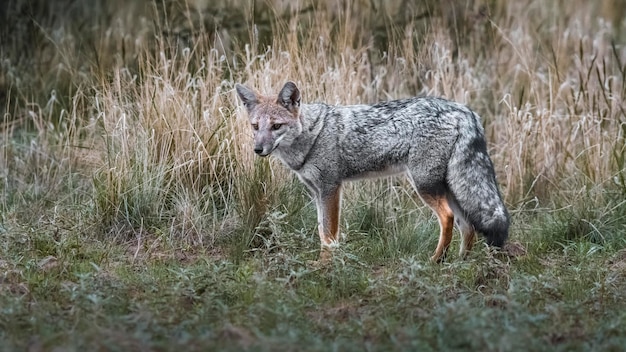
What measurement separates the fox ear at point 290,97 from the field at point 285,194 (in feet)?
1.94

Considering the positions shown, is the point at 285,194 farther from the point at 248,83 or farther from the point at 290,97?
the point at 248,83

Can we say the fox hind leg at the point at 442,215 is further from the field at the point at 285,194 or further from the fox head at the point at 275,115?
the fox head at the point at 275,115

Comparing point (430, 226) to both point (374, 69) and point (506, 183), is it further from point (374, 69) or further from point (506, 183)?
point (374, 69)

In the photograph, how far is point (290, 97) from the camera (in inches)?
277

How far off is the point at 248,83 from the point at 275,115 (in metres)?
1.32

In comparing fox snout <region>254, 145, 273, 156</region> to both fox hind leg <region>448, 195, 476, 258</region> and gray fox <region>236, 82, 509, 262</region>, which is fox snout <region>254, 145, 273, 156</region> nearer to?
gray fox <region>236, 82, 509, 262</region>

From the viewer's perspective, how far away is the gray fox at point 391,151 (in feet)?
21.9

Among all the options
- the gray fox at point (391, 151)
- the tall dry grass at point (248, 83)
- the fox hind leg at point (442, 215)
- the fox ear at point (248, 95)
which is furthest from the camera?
the tall dry grass at point (248, 83)

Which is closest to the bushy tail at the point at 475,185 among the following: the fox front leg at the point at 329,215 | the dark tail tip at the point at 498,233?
the dark tail tip at the point at 498,233

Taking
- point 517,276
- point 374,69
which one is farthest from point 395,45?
point 517,276

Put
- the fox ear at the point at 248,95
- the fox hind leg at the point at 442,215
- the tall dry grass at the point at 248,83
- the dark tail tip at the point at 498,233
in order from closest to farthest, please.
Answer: the dark tail tip at the point at 498,233 → the fox hind leg at the point at 442,215 → the fox ear at the point at 248,95 → the tall dry grass at the point at 248,83

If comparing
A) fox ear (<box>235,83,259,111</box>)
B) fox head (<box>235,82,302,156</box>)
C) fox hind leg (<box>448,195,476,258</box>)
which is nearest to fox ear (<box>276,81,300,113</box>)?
fox head (<box>235,82,302,156</box>)

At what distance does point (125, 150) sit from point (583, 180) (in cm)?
361

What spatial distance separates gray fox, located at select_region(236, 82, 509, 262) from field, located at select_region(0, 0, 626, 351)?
0.31 meters
